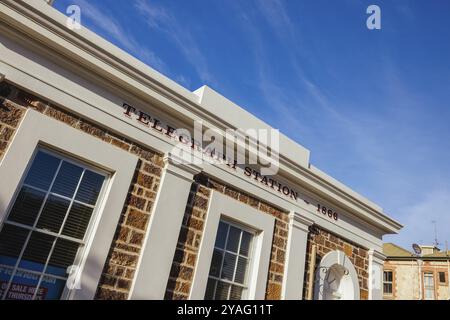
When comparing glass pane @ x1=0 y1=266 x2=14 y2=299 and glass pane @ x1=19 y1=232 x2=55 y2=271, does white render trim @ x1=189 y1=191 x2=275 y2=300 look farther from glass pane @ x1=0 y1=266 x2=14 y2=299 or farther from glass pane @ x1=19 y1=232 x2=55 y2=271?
glass pane @ x1=0 y1=266 x2=14 y2=299

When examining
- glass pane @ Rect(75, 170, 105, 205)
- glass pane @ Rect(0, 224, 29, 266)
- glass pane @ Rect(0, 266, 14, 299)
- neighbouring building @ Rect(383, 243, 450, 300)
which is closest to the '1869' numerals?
glass pane @ Rect(75, 170, 105, 205)

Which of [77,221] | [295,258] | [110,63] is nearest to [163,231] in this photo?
[77,221]

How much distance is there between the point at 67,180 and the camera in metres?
4.20

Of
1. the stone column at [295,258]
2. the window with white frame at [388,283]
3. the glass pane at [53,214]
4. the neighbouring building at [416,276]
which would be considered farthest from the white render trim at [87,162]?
the window with white frame at [388,283]

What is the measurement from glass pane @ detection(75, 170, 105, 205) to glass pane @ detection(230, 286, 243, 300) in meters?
2.55

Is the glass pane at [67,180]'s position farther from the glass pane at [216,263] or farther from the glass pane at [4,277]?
the glass pane at [216,263]

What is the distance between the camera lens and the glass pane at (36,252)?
12.4ft

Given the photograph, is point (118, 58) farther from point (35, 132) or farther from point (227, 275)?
point (227, 275)

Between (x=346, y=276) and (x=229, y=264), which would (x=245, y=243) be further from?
(x=346, y=276)

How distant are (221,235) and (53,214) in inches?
97.3

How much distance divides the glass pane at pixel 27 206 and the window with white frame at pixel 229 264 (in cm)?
255

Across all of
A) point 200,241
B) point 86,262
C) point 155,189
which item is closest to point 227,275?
point 200,241

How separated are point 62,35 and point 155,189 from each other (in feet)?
7.32

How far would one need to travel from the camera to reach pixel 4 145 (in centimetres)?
377
